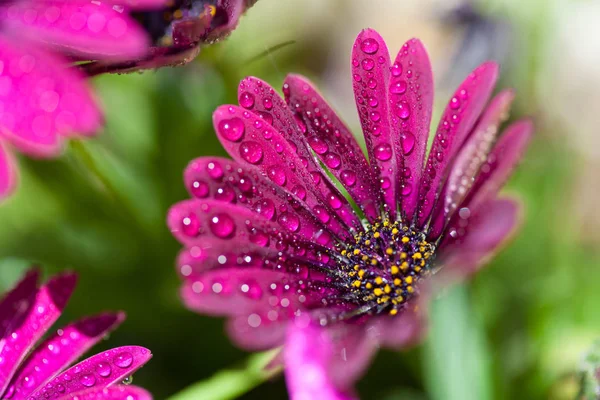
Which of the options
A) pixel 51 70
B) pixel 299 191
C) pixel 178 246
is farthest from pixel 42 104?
pixel 178 246

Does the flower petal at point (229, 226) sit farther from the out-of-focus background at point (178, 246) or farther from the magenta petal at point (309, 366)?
the out-of-focus background at point (178, 246)

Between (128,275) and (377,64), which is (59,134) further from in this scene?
(128,275)

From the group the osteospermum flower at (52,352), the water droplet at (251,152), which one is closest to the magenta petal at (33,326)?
the osteospermum flower at (52,352)

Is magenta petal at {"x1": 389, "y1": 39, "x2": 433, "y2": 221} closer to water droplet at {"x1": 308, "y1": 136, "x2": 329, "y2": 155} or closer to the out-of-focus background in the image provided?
water droplet at {"x1": 308, "y1": 136, "x2": 329, "y2": 155}

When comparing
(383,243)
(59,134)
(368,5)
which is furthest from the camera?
(368,5)

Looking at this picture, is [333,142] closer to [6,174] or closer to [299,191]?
[299,191]

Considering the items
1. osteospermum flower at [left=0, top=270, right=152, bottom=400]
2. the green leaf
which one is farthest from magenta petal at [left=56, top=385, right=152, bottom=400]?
the green leaf

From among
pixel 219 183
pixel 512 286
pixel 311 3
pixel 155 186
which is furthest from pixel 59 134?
pixel 311 3
